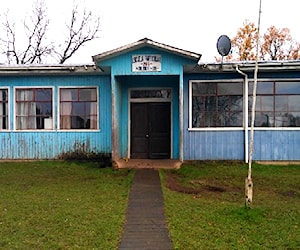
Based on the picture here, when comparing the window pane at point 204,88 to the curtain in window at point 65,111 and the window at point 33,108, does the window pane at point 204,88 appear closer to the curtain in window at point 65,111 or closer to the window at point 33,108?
the curtain in window at point 65,111

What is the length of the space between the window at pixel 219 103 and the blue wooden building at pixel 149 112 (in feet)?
0.11

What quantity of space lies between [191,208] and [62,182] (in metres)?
3.99

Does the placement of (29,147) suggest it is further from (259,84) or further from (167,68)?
(259,84)

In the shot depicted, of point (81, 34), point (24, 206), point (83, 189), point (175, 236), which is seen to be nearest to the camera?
point (175, 236)

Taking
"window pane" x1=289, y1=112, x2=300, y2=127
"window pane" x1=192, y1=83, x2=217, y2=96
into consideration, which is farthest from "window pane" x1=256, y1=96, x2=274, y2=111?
"window pane" x1=192, y1=83, x2=217, y2=96

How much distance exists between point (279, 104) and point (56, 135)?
25.4 ft

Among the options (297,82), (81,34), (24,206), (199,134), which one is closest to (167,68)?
(199,134)

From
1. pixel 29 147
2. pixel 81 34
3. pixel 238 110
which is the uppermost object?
pixel 81 34

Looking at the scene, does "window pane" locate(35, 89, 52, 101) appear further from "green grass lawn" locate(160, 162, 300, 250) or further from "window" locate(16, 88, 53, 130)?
"green grass lawn" locate(160, 162, 300, 250)

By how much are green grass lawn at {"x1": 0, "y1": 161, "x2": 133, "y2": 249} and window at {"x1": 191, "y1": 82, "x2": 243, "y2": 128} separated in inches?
138

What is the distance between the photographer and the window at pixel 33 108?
12.4 m

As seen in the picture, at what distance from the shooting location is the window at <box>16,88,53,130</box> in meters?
12.4

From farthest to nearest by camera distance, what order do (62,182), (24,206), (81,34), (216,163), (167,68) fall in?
(81,34)
(216,163)
(167,68)
(62,182)
(24,206)

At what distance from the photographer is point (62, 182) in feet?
30.1
